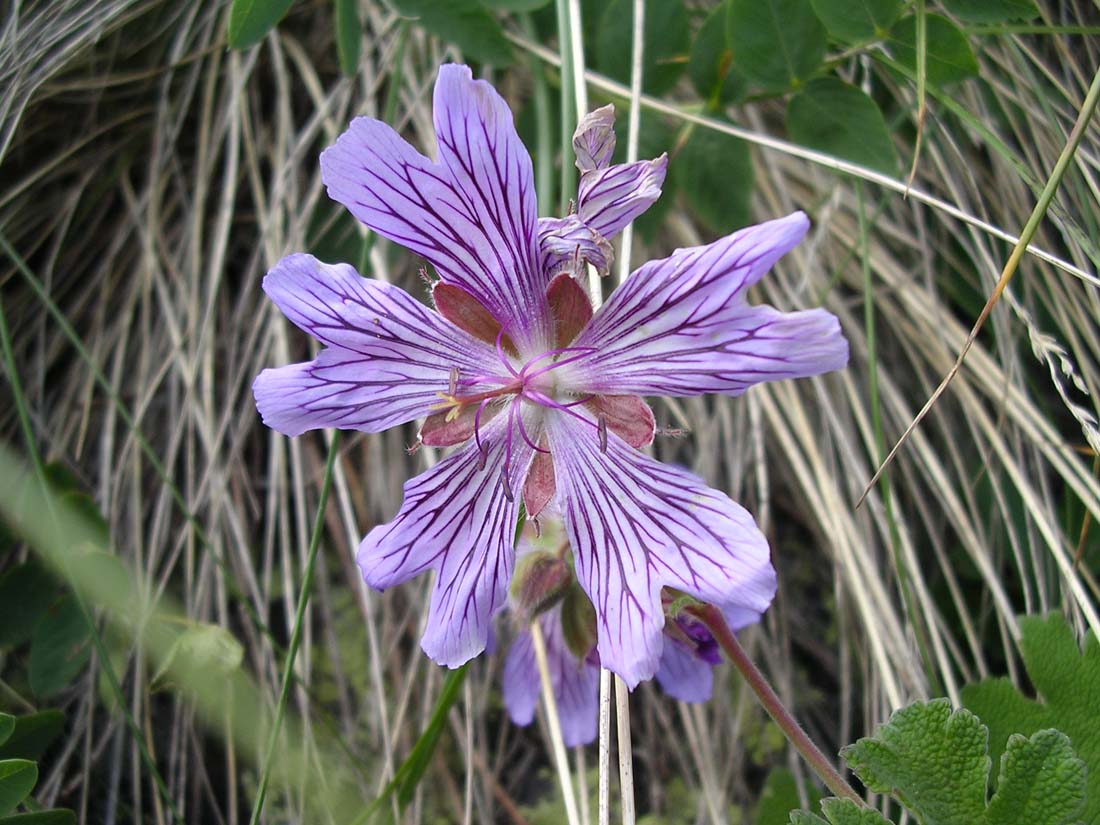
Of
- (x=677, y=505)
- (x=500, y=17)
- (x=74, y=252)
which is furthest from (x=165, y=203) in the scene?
(x=677, y=505)

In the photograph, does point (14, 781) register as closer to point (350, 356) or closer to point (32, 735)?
point (32, 735)

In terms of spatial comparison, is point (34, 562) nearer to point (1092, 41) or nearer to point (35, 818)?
point (35, 818)

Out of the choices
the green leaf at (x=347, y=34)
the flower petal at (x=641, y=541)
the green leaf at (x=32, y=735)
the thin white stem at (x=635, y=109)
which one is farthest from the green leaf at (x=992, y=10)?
the green leaf at (x=32, y=735)

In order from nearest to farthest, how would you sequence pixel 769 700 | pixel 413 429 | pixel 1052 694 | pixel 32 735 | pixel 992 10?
pixel 769 700 < pixel 1052 694 < pixel 992 10 < pixel 32 735 < pixel 413 429

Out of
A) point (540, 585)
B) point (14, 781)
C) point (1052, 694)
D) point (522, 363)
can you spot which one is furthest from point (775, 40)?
point (14, 781)

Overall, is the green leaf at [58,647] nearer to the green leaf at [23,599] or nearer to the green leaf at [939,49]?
the green leaf at [23,599]

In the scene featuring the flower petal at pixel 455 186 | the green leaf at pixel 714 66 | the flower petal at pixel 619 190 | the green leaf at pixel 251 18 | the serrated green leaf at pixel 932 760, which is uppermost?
the green leaf at pixel 251 18
